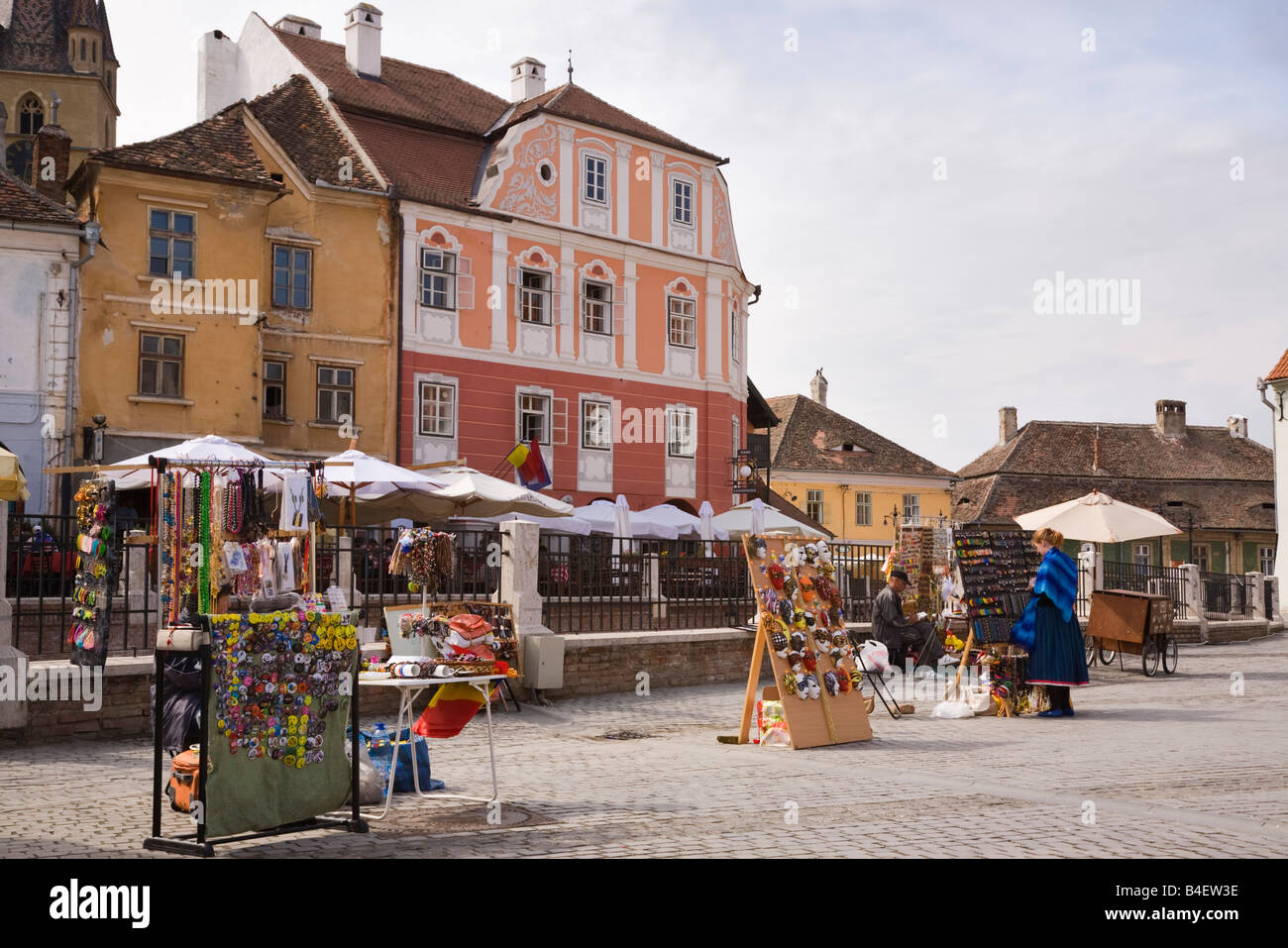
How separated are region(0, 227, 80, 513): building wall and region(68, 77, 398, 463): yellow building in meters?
0.58

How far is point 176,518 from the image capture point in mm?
9492

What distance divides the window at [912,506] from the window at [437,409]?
29719 millimetres

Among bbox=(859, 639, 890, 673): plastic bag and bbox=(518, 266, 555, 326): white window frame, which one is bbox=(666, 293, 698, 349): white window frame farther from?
bbox=(859, 639, 890, 673): plastic bag

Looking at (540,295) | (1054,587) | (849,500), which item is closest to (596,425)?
(540,295)

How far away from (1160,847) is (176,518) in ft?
22.4

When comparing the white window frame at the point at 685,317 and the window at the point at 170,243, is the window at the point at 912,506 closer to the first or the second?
the white window frame at the point at 685,317

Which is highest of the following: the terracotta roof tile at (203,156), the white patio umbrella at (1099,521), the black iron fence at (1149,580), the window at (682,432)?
the terracotta roof tile at (203,156)

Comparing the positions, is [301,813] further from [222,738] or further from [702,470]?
[702,470]

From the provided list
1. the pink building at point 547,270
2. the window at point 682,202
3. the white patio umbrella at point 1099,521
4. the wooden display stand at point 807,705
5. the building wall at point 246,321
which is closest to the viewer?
the wooden display stand at point 807,705

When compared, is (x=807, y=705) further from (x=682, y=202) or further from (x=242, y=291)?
(x=682, y=202)

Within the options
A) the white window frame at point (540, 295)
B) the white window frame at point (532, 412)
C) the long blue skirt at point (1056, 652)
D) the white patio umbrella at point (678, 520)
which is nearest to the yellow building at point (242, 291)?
the white window frame at point (532, 412)

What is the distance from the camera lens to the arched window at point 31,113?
70062 millimetres

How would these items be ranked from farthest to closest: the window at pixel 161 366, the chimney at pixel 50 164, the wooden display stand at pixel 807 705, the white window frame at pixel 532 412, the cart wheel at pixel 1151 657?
the white window frame at pixel 532 412 < the chimney at pixel 50 164 < the window at pixel 161 366 < the cart wheel at pixel 1151 657 < the wooden display stand at pixel 807 705

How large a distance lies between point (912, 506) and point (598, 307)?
26.8 meters
